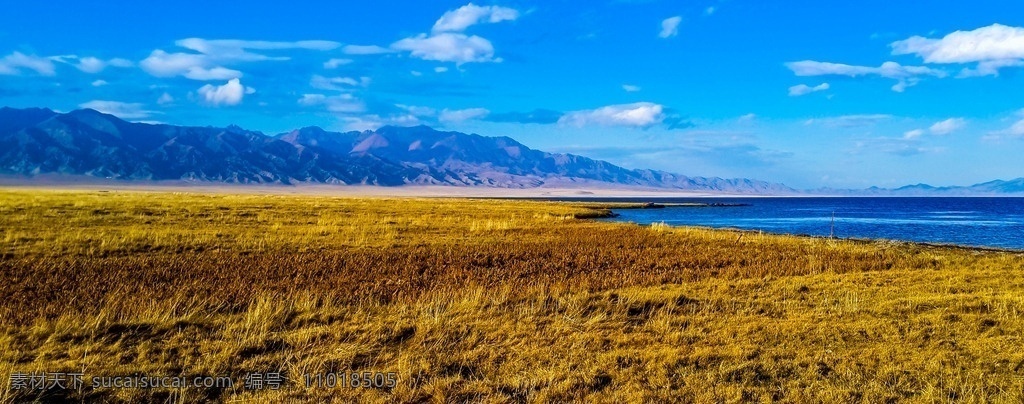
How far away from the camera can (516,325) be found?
10719 mm

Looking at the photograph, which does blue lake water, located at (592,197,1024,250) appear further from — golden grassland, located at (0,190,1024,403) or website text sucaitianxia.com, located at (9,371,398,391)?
website text sucaitianxia.com, located at (9,371,398,391)

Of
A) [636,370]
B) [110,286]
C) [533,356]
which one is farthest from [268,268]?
[636,370]

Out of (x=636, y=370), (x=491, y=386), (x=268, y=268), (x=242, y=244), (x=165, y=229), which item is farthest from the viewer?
(x=165, y=229)

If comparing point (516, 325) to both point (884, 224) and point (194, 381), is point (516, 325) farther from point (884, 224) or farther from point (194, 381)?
point (884, 224)

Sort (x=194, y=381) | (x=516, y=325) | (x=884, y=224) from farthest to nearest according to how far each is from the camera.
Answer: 1. (x=884, y=224)
2. (x=516, y=325)
3. (x=194, y=381)

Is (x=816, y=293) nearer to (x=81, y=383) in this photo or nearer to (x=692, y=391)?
(x=692, y=391)

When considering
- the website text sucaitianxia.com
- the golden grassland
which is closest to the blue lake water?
the golden grassland

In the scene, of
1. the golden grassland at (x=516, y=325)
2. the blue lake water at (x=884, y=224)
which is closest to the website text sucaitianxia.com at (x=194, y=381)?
the golden grassland at (x=516, y=325)

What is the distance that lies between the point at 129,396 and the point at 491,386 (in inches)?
167

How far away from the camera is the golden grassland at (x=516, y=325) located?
778cm

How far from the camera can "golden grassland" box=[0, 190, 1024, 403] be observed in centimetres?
778

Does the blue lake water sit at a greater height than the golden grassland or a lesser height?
lesser

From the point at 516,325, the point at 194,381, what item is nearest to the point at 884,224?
the point at 516,325

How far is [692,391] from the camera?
24.8 ft
